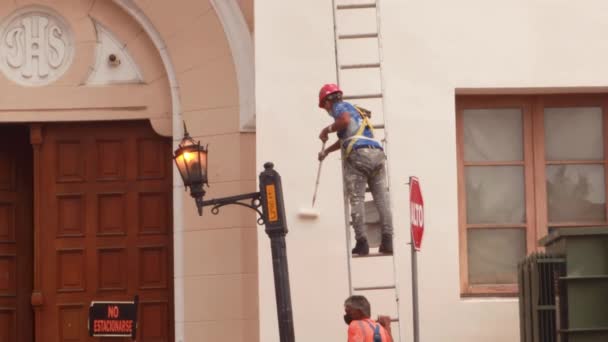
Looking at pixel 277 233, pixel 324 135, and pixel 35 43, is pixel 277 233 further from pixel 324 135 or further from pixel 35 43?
pixel 35 43

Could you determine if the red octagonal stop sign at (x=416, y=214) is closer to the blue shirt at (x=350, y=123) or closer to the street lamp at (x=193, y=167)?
the blue shirt at (x=350, y=123)

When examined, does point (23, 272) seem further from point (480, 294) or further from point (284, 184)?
point (480, 294)

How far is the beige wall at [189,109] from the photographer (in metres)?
18.8

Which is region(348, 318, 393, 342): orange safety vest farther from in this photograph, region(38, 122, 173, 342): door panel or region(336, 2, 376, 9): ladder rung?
region(38, 122, 173, 342): door panel

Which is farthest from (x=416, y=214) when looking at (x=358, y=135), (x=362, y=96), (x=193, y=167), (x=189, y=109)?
(x=189, y=109)

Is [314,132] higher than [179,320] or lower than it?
higher

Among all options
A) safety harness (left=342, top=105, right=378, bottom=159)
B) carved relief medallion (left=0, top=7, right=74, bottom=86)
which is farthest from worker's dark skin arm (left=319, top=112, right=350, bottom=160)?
carved relief medallion (left=0, top=7, right=74, bottom=86)

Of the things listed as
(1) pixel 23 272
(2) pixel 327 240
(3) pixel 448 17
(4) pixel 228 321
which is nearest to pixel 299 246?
(2) pixel 327 240

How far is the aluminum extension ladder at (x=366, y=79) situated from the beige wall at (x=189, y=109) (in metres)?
1.77

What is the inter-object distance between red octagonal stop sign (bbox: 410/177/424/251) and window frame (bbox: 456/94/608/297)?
3.07 m

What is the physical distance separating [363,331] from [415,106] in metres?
4.16

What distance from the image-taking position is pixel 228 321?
18.8 meters

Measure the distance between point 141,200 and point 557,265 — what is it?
22.0 feet

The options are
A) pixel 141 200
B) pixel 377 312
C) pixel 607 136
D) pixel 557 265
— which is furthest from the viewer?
pixel 141 200
